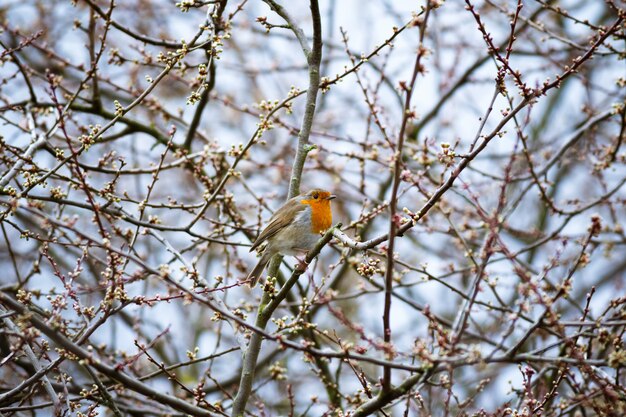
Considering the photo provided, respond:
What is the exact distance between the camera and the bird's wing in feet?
17.2

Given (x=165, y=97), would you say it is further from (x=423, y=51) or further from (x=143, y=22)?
(x=423, y=51)

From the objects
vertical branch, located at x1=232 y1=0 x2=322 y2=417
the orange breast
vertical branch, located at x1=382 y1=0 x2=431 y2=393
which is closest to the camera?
vertical branch, located at x1=382 y1=0 x2=431 y2=393

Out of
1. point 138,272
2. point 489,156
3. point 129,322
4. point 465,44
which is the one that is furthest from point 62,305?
point 465,44

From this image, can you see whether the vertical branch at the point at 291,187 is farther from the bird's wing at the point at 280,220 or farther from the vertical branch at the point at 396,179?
the vertical branch at the point at 396,179

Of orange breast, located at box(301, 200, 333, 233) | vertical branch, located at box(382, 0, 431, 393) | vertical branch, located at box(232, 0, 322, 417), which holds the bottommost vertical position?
vertical branch, located at box(382, 0, 431, 393)

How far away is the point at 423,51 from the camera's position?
2.59 metres

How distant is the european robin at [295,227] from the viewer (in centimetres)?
527

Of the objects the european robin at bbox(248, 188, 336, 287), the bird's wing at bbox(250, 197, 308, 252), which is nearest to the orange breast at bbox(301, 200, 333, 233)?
the european robin at bbox(248, 188, 336, 287)

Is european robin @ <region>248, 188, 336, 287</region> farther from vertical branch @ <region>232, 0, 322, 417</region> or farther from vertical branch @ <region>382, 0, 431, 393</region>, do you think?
vertical branch @ <region>382, 0, 431, 393</region>

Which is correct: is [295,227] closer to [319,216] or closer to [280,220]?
[280,220]

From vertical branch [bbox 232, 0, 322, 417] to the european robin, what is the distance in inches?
20.0

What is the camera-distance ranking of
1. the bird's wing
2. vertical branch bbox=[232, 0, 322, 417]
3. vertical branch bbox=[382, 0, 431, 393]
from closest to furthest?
vertical branch bbox=[382, 0, 431, 393] < vertical branch bbox=[232, 0, 322, 417] < the bird's wing

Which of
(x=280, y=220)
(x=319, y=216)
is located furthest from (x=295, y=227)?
(x=319, y=216)

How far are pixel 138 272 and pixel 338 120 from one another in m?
8.41
